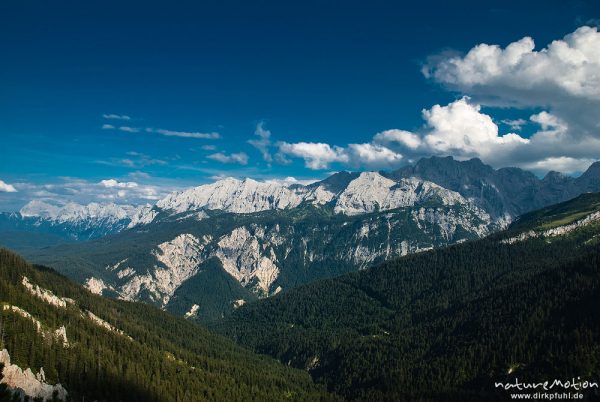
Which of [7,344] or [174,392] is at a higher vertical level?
[7,344]

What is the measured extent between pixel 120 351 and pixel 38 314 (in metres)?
32.9

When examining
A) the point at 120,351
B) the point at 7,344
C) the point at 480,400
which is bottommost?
the point at 480,400

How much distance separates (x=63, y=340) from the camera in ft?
552

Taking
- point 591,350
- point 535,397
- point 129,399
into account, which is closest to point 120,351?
point 129,399

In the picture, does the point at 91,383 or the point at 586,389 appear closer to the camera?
the point at 91,383

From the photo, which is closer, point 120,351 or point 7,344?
point 7,344

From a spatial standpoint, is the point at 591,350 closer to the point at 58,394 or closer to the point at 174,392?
the point at 174,392

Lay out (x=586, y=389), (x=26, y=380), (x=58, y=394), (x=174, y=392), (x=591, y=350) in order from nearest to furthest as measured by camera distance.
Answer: (x=26, y=380), (x=58, y=394), (x=586, y=389), (x=174, y=392), (x=591, y=350)

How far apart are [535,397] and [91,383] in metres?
141

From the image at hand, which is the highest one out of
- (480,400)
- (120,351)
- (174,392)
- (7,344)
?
(7,344)

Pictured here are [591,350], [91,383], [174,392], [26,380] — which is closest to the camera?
[26,380]

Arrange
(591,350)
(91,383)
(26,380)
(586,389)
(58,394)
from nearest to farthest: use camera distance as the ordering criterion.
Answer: (26,380) < (58,394) < (91,383) < (586,389) < (591,350)

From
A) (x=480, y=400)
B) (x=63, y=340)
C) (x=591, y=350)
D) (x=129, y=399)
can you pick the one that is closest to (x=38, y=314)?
(x=63, y=340)

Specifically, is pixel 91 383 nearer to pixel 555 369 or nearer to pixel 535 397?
pixel 535 397
